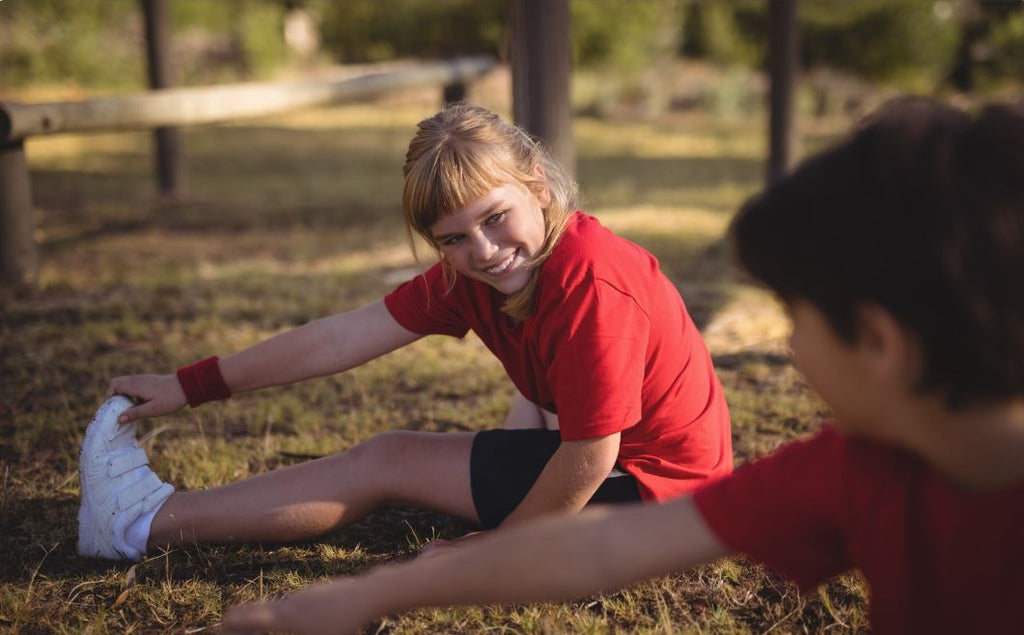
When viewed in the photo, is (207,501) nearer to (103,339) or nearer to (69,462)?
(69,462)

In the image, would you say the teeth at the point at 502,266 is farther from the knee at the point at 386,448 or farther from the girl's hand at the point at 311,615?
the girl's hand at the point at 311,615

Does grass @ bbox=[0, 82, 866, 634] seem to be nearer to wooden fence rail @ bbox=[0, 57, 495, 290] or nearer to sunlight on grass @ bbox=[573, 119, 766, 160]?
wooden fence rail @ bbox=[0, 57, 495, 290]

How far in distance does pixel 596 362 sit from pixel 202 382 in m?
0.94

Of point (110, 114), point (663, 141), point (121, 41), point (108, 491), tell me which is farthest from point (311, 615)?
point (121, 41)

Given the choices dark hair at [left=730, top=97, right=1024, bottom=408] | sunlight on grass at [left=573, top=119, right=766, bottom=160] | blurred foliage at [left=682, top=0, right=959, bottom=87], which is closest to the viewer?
dark hair at [left=730, top=97, right=1024, bottom=408]

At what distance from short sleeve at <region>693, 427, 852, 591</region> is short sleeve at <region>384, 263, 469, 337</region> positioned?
104cm

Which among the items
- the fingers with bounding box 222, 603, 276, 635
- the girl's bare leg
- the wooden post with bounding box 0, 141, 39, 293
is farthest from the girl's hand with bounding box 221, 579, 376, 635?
the wooden post with bounding box 0, 141, 39, 293

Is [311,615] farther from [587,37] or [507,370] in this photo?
[587,37]

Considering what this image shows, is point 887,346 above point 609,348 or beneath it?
above

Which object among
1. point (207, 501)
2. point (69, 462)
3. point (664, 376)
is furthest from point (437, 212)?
point (69, 462)

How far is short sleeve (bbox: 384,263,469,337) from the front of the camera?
2125 millimetres

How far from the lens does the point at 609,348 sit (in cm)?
172

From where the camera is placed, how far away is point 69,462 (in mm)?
2586

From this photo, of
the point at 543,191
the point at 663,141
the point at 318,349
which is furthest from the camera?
the point at 663,141
